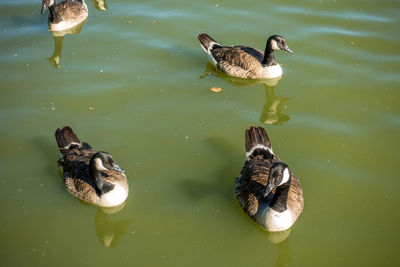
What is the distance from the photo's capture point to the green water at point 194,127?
6.84 metres

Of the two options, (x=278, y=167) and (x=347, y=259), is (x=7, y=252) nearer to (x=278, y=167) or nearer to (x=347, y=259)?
(x=278, y=167)

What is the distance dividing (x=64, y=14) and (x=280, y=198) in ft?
29.6

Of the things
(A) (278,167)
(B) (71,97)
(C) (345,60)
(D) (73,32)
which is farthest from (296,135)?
(D) (73,32)

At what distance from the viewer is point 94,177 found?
23.4ft

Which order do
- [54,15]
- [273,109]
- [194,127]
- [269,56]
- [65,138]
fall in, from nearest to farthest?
[65,138] < [194,127] < [273,109] < [269,56] < [54,15]

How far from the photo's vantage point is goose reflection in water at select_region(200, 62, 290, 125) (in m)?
9.30

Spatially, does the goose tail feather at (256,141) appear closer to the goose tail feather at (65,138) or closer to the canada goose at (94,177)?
the canada goose at (94,177)

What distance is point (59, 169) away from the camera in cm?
814

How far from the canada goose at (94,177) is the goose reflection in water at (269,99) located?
3.54 meters

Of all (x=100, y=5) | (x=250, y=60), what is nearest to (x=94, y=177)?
(x=250, y=60)

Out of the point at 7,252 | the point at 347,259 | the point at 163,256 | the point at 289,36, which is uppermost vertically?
the point at 289,36

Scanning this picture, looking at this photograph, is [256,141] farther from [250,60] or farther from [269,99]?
[250,60]

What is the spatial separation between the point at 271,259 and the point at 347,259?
1.15m

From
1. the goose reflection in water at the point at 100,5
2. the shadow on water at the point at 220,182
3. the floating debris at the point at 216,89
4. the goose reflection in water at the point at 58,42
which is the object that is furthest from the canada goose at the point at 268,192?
the goose reflection in water at the point at 100,5
